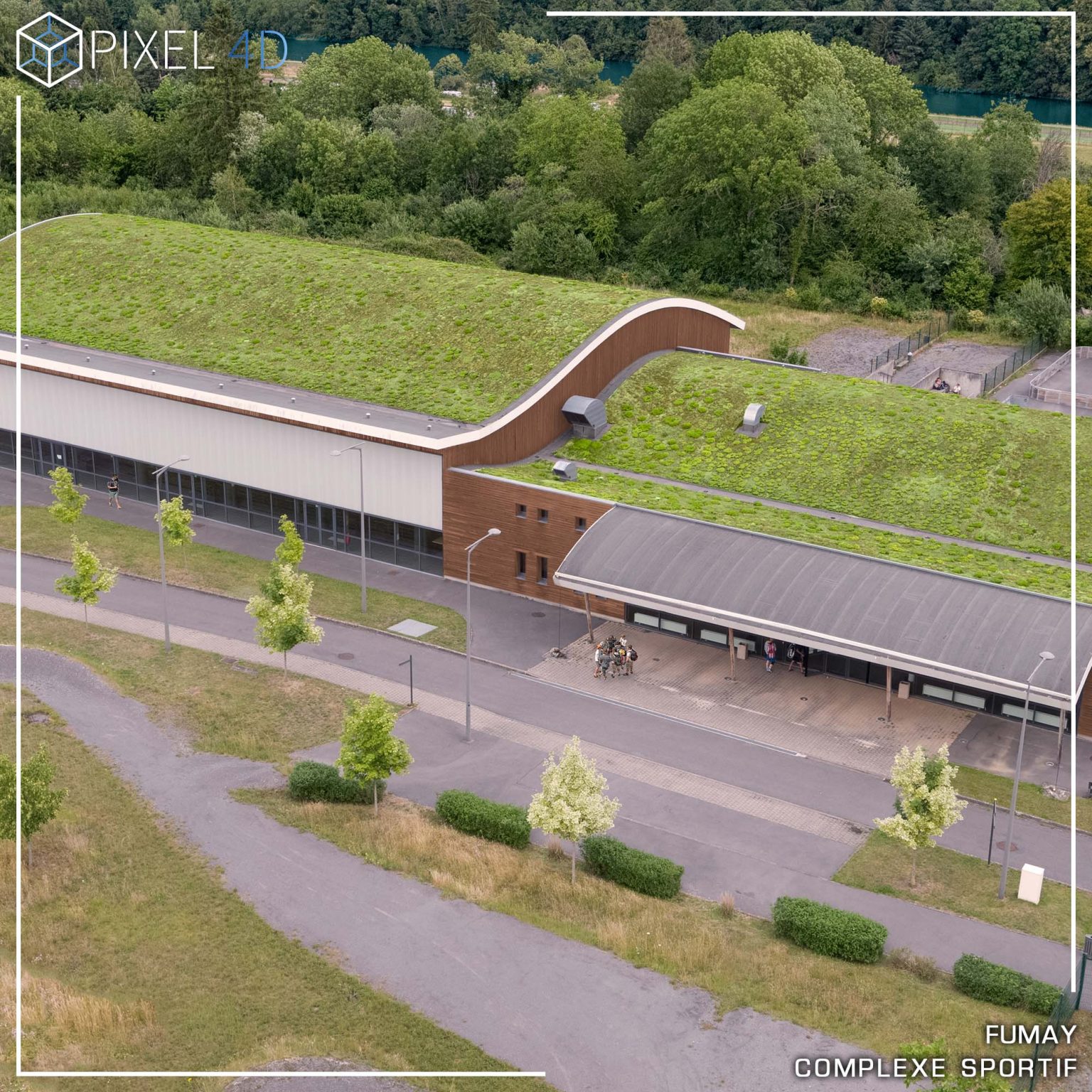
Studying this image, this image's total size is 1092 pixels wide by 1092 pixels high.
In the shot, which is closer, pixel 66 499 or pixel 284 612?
pixel 284 612

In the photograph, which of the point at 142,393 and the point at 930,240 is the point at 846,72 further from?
the point at 142,393

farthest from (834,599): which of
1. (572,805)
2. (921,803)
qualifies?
(572,805)

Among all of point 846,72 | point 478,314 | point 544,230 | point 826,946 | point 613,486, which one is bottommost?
point 826,946

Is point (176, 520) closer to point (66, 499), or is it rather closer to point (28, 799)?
point (66, 499)

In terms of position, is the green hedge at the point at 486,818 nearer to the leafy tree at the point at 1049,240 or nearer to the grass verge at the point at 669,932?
the grass verge at the point at 669,932

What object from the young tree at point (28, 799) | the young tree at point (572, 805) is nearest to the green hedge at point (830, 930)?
the young tree at point (572, 805)

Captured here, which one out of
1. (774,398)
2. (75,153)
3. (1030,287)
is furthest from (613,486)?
(75,153)
